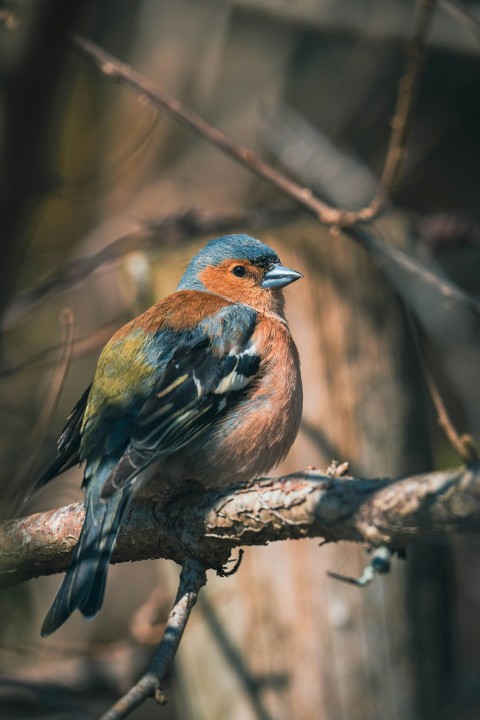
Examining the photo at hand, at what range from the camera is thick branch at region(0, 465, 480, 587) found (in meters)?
1.87

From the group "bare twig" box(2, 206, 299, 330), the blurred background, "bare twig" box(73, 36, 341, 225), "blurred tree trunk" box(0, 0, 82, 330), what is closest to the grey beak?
the blurred background

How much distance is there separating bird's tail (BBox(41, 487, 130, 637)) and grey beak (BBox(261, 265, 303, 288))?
1.63 metres

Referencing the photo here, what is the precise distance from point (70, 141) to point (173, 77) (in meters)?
1.17

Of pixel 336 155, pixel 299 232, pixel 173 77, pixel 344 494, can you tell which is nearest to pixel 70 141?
pixel 173 77

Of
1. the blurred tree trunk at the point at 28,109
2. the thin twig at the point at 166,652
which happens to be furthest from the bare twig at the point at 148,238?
the blurred tree trunk at the point at 28,109

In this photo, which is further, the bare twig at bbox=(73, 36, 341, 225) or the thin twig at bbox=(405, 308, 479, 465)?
the bare twig at bbox=(73, 36, 341, 225)

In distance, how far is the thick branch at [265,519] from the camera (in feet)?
6.14

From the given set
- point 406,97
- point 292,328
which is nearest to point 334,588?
point 292,328

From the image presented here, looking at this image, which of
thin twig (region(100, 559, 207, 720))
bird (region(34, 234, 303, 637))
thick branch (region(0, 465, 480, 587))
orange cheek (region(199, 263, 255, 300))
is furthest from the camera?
orange cheek (region(199, 263, 255, 300))

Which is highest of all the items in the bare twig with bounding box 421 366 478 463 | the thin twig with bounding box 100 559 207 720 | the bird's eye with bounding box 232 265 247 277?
the bare twig with bounding box 421 366 478 463

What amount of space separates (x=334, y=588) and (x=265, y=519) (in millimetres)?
1940

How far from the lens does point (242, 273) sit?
434 cm

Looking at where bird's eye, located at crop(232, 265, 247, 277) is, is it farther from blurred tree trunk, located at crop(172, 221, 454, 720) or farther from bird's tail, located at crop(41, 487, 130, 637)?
bird's tail, located at crop(41, 487, 130, 637)

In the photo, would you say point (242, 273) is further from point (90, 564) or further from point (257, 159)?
point (90, 564)
